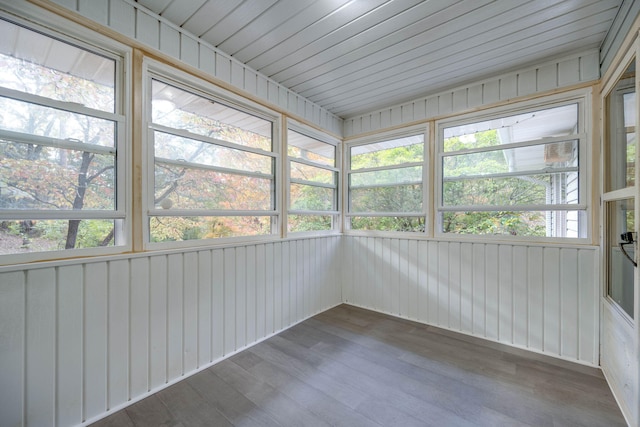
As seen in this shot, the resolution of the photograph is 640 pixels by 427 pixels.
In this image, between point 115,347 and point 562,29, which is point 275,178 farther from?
point 562,29

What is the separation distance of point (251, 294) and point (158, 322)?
30.9 inches

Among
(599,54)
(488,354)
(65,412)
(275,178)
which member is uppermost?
(599,54)

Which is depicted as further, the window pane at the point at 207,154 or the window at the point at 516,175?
the window at the point at 516,175

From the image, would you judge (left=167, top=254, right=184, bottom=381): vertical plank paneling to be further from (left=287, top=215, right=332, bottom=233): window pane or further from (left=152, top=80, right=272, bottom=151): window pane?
(left=287, top=215, right=332, bottom=233): window pane

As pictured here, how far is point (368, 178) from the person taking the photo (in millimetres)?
3453

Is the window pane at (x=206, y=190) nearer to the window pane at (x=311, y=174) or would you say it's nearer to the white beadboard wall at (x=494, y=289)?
the window pane at (x=311, y=174)

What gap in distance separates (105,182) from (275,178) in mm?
1401

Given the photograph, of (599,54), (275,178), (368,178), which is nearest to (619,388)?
(599,54)

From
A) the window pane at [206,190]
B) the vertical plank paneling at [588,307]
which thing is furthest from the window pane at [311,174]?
the vertical plank paneling at [588,307]

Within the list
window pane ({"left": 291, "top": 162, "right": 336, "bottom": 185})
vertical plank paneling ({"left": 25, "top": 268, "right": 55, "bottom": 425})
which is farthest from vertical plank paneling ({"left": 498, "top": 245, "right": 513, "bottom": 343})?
vertical plank paneling ({"left": 25, "top": 268, "right": 55, "bottom": 425})

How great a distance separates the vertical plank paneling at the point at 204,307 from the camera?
202 cm

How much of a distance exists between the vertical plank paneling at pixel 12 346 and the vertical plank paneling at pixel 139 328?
0.46m

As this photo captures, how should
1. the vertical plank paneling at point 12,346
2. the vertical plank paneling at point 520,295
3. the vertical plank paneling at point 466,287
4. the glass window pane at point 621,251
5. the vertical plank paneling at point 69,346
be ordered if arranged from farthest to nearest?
the vertical plank paneling at point 466,287 → the vertical plank paneling at point 520,295 → the glass window pane at point 621,251 → the vertical plank paneling at point 69,346 → the vertical plank paneling at point 12,346

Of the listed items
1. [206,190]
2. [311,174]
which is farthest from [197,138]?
[311,174]
